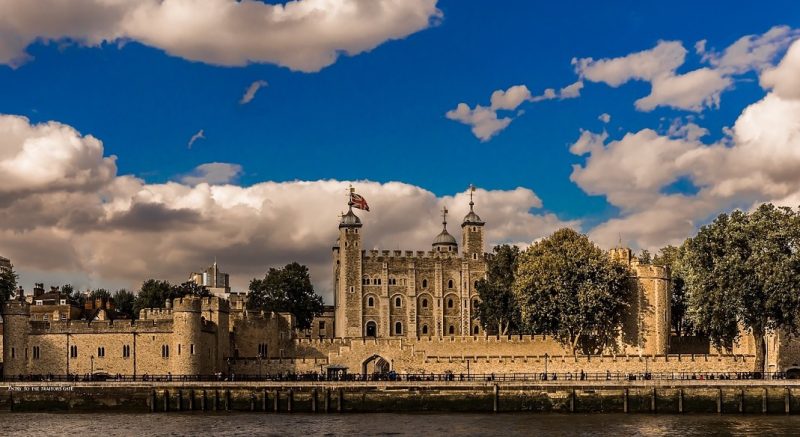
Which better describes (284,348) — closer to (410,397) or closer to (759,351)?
(410,397)

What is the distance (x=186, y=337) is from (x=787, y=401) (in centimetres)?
3522

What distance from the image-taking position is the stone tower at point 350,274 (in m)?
105

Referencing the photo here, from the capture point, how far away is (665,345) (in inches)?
3078

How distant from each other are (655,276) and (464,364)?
1494 cm

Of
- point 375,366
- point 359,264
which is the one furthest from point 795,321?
point 359,264

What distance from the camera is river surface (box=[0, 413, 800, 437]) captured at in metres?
53.3

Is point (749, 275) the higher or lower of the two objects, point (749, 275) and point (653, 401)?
the higher

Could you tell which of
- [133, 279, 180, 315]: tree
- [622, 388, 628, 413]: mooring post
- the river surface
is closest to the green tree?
[133, 279, 180, 315]: tree

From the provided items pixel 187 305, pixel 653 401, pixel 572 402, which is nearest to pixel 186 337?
pixel 187 305

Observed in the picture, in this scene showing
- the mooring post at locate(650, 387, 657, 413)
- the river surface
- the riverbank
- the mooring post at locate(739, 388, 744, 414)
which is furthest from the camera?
the mooring post at locate(650, 387, 657, 413)

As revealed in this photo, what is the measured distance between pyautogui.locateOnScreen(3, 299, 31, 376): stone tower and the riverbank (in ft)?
13.4

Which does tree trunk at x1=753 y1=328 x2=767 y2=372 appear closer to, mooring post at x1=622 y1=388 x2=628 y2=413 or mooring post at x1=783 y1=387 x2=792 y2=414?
mooring post at x1=783 y1=387 x2=792 y2=414

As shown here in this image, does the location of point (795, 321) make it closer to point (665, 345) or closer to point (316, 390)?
point (665, 345)

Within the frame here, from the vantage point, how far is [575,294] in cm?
7662
